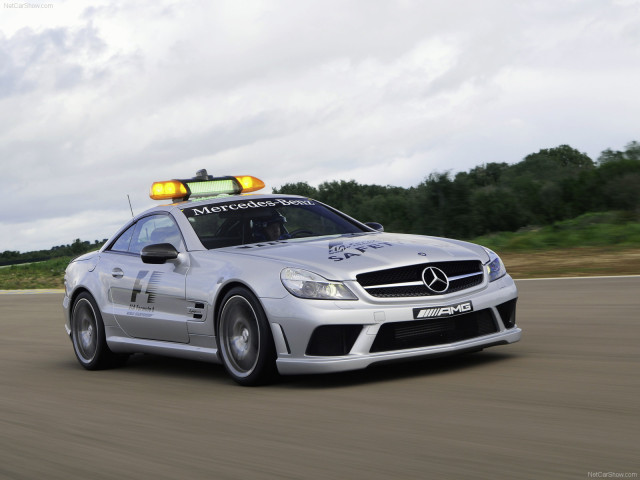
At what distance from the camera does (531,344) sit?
7844 millimetres

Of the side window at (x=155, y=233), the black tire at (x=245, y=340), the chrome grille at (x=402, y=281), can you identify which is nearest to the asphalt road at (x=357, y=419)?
the black tire at (x=245, y=340)

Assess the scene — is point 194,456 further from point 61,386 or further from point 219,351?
point 61,386

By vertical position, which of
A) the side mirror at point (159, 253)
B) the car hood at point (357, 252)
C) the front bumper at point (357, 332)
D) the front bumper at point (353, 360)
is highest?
the side mirror at point (159, 253)

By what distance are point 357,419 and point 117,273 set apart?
12.4 feet

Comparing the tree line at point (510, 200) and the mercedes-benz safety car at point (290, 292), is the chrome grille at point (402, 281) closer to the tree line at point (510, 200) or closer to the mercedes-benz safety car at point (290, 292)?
the mercedes-benz safety car at point (290, 292)

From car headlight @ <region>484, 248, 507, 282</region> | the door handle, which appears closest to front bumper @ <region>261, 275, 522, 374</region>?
car headlight @ <region>484, 248, 507, 282</region>

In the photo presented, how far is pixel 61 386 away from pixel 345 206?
3219cm

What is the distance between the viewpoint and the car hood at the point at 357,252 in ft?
21.4

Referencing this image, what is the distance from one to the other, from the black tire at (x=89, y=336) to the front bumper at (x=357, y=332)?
110 inches

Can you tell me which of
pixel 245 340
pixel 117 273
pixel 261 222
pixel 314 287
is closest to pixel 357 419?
pixel 314 287

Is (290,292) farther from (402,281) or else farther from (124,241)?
(124,241)

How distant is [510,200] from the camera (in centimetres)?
3353

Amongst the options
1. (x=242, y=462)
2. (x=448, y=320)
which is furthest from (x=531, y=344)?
(x=242, y=462)

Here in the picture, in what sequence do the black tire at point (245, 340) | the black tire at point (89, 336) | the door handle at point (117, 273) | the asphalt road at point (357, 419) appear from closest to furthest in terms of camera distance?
the asphalt road at point (357, 419)
the black tire at point (245, 340)
the door handle at point (117, 273)
the black tire at point (89, 336)
